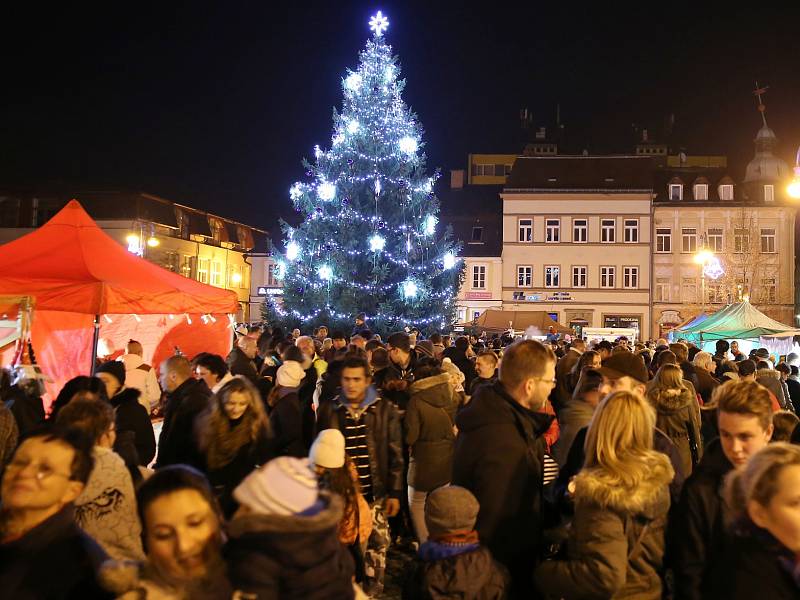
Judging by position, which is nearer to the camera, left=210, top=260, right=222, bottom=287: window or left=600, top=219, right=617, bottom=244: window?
left=600, top=219, right=617, bottom=244: window

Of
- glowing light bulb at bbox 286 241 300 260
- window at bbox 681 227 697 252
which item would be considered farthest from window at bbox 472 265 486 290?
glowing light bulb at bbox 286 241 300 260

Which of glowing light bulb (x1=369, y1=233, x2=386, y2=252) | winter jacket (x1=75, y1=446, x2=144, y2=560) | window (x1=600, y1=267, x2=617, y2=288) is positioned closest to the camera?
winter jacket (x1=75, y1=446, x2=144, y2=560)

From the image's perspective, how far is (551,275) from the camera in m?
51.8

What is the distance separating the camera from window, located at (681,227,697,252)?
168 feet

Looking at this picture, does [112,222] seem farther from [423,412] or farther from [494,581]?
[494,581]

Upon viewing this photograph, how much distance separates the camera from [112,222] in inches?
1919

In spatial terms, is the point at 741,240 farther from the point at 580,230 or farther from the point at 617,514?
the point at 617,514

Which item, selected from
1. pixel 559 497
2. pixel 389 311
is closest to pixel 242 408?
pixel 559 497

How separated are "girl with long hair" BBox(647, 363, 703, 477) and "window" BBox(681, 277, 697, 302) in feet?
154

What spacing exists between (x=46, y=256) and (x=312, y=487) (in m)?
9.06

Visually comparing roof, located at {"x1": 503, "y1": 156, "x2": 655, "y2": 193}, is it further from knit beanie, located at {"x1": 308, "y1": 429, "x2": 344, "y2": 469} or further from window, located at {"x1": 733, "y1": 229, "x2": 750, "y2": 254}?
knit beanie, located at {"x1": 308, "y1": 429, "x2": 344, "y2": 469}

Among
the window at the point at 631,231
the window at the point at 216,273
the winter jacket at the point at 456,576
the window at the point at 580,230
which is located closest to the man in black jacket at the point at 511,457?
the winter jacket at the point at 456,576

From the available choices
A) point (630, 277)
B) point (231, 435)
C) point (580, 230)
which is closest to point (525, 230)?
point (580, 230)

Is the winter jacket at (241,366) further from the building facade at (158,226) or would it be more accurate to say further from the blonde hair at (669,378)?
the building facade at (158,226)
